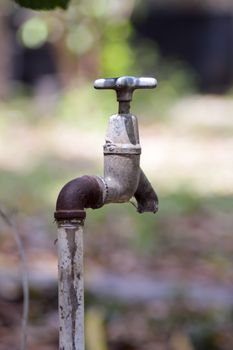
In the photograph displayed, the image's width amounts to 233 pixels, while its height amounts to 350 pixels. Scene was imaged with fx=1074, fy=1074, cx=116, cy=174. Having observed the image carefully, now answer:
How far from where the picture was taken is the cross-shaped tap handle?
2.12 m

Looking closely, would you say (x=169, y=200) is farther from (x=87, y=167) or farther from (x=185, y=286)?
(x=185, y=286)

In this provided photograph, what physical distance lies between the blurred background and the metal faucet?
9.3 inches

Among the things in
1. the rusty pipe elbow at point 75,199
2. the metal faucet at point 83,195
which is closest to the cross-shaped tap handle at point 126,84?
the metal faucet at point 83,195

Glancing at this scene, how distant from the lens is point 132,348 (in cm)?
411

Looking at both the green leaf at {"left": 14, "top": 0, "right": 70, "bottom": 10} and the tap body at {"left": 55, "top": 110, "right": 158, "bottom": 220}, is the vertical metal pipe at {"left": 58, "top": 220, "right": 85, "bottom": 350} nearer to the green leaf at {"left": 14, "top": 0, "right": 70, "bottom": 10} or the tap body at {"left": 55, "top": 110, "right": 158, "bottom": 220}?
the tap body at {"left": 55, "top": 110, "right": 158, "bottom": 220}

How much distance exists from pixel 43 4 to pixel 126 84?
2.15 ft

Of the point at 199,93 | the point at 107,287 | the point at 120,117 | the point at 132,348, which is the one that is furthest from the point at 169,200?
the point at 199,93

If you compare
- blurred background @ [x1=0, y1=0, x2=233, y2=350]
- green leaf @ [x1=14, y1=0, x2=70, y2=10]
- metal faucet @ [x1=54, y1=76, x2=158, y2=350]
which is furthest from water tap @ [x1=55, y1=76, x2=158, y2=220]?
green leaf @ [x1=14, y1=0, x2=70, y2=10]

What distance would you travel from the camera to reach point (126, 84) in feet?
6.97

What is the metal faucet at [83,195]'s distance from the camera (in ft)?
6.98

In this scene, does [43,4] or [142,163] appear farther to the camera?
[142,163]

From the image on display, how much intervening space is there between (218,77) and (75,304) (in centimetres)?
1528

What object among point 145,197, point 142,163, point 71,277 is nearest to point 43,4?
point 145,197

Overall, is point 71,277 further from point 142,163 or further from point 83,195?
point 142,163
